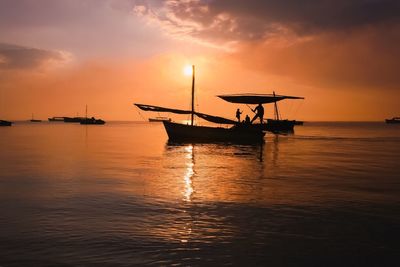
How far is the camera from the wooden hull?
56.7 m

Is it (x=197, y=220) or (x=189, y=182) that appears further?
(x=189, y=182)

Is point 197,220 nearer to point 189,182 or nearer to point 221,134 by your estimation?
point 189,182

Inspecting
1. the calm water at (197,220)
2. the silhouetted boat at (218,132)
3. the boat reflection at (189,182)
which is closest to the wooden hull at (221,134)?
the silhouetted boat at (218,132)

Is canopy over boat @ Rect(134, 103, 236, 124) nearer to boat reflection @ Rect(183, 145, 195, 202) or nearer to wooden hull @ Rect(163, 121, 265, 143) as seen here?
wooden hull @ Rect(163, 121, 265, 143)

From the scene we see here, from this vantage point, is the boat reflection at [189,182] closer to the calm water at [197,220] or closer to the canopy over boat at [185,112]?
the calm water at [197,220]

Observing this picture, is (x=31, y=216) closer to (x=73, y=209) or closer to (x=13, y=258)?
(x=73, y=209)

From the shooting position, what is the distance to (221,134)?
5728 centimetres

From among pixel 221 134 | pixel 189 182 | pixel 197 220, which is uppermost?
pixel 221 134

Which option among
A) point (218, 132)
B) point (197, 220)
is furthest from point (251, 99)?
point (197, 220)

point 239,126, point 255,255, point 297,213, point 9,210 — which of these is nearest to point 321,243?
point 255,255

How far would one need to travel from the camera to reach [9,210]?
13.7 m

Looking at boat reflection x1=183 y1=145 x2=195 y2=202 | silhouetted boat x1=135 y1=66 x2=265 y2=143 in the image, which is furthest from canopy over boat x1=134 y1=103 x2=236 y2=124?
boat reflection x1=183 y1=145 x2=195 y2=202

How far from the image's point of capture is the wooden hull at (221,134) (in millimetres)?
56656

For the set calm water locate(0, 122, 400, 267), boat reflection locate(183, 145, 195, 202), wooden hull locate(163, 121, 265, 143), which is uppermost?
wooden hull locate(163, 121, 265, 143)
